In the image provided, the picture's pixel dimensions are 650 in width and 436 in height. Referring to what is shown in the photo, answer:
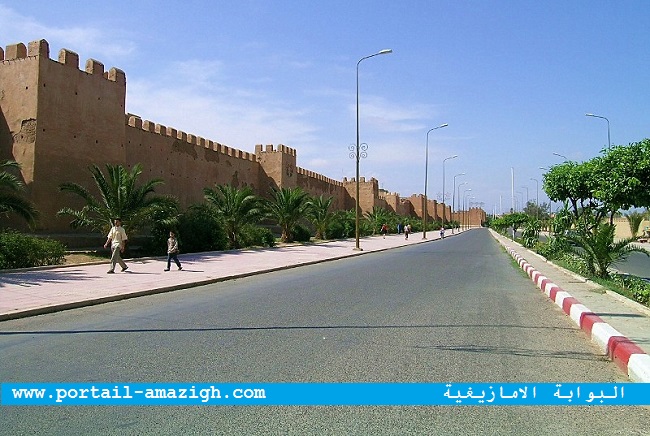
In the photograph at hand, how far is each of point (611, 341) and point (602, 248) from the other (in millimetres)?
7996

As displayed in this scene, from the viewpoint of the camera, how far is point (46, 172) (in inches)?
749

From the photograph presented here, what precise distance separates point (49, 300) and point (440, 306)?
672 cm

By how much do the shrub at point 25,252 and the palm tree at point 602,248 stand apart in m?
13.8

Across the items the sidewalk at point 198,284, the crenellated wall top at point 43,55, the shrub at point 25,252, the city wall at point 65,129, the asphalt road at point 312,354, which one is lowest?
the asphalt road at point 312,354

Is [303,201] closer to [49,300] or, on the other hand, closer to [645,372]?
[49,300]

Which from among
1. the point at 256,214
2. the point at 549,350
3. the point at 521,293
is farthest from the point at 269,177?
the point at 549,350

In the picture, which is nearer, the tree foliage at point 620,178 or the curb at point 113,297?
the curb at point 113,297

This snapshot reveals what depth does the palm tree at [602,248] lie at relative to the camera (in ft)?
43.0

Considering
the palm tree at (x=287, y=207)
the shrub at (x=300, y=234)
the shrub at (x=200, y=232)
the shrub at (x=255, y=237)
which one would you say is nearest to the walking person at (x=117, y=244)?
the shrub at (x=200, y=232)

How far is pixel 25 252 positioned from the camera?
14.4 meters

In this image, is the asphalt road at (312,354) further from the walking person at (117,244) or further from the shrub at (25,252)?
the shrub at (25,252)

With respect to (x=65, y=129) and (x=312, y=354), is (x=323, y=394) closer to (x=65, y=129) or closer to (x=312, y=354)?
(x=312, y=354)

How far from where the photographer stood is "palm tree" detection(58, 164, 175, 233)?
18.4 metres

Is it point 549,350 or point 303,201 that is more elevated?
point 303,201
